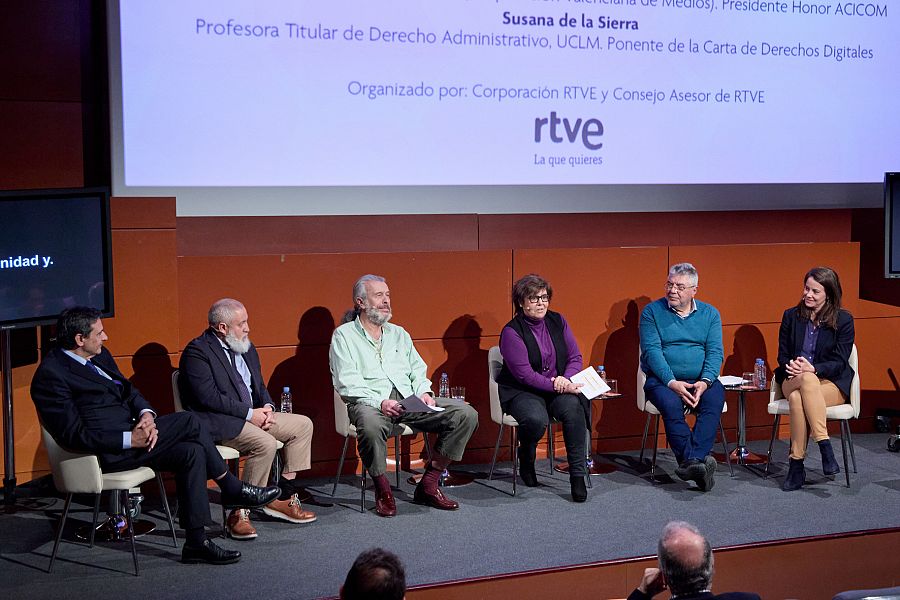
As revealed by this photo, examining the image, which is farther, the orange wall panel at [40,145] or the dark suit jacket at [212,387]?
the orange wall panel at [40,145]

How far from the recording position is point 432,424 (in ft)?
18.5

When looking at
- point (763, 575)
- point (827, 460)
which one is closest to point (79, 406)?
point (763, 575)

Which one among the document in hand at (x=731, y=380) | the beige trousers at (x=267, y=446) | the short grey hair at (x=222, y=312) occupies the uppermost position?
the short grey hair at (x=222, y=312)

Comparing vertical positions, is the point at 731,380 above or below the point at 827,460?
above

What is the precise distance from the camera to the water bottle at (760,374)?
6.22 meters

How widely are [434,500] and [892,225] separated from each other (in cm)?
305

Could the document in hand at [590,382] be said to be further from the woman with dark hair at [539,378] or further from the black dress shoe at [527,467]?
the black dress shoe at [527,467]

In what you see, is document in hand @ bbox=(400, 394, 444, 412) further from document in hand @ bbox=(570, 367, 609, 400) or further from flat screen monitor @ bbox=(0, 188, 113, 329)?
flat screen monitor @ bbox=(0, 188, 113, 329)

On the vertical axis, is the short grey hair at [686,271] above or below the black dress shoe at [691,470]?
above

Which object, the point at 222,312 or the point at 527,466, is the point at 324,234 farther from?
the point at 527,466

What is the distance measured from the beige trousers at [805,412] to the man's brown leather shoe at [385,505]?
2109 millimetres

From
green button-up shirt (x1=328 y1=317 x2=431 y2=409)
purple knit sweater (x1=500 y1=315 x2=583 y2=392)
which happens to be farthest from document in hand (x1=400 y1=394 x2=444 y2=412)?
purple knit sweater (x1=500 y1=315 x2=583 y2=392)

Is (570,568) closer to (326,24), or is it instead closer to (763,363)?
(763,363)

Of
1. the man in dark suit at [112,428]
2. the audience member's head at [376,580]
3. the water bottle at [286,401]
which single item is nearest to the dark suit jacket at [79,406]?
the man in dark suit at [112,428]
